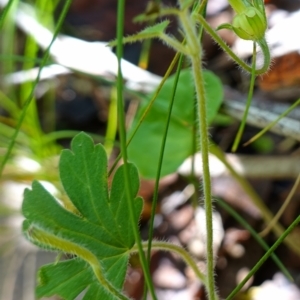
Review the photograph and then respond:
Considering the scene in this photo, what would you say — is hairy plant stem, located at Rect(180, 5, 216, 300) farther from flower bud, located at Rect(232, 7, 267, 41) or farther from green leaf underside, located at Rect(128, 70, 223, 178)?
green leaf underside, located at Rect(128, 70, 223, 178)

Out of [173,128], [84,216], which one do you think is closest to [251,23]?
[84,216]

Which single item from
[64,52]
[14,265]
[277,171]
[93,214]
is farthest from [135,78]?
[93,214]

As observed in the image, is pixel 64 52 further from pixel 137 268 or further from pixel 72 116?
pixel 137 268

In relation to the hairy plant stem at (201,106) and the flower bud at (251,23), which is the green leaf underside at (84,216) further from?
the flower bud at (251,23)

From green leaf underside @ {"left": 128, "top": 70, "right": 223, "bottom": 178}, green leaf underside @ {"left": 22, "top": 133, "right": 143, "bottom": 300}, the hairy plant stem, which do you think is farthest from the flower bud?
green leaf underside @ {"left": 128, "top": 70, "right": 223, "bottom": 178}

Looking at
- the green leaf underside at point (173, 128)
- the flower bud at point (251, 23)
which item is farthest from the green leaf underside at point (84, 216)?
the green leaf underside at point (173, 128)

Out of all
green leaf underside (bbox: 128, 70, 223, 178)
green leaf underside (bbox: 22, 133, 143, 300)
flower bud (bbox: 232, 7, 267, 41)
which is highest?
green leaf underside (bbox: 128, 70, 223, 178)
